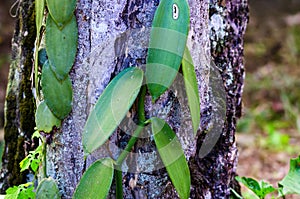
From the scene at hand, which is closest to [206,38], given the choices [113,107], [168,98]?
[168,98]

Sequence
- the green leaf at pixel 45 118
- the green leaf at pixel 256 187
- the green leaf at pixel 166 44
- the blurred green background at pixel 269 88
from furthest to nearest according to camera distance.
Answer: the blurred green background at pixel 269 88 < the green leaf at pixel 256 187 < the green leaf at pixel 45 118 < the green leaf at pixel 166 44

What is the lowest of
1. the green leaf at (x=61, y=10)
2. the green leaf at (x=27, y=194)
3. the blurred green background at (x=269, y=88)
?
the green leaf at (x=27, y=194)

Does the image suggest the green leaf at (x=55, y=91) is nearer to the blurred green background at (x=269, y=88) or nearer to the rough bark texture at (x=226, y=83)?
the rough bark texture at (x=226, y=83)

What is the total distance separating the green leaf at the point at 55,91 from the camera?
2.97ft

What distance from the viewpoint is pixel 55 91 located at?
907 mm

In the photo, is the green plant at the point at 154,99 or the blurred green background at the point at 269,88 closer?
the green plant at the point at 154,99

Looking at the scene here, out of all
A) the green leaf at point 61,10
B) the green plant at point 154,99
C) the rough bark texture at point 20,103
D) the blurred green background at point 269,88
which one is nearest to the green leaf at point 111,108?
the green plant at point 154,99

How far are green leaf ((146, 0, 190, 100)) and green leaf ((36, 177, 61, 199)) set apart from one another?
27cm

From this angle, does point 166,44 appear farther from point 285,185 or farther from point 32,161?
point 285,185

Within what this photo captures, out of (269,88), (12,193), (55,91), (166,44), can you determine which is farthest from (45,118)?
(269,88)

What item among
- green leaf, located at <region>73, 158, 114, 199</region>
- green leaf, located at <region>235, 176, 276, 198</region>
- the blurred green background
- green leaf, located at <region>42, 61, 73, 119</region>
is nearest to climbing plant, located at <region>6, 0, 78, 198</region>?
green leaf, located at <region>42, 61, 73, 119</region>

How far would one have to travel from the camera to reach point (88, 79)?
2.98ft

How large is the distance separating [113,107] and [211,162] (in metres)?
0.31

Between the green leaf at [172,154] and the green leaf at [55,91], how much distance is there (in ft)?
0.53
